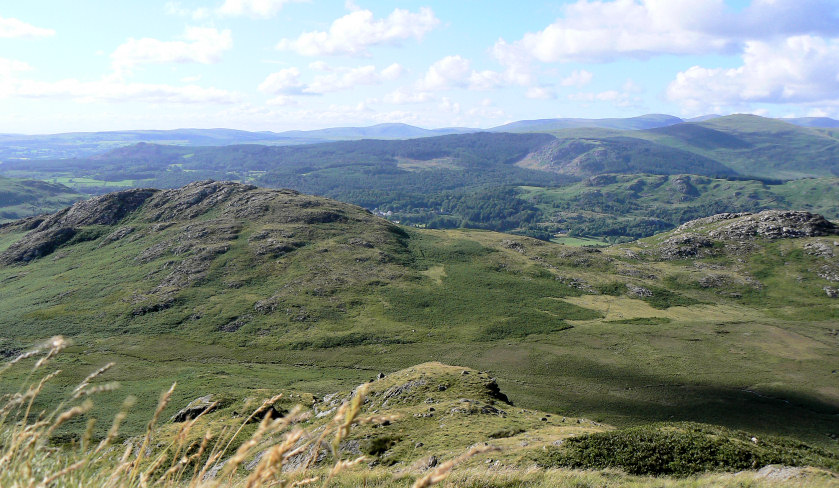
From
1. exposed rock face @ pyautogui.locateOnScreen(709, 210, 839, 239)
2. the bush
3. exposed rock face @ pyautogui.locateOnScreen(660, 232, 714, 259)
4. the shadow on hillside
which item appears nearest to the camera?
the bush

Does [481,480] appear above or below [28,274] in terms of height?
above

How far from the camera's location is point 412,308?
119250 millimetres

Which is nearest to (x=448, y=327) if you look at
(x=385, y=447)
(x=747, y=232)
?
(x=385, y=447)

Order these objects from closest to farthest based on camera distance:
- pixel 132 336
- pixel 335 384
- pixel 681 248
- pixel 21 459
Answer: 1. pixel 21 459
2. pixel 335 384
3. pixel 132 336
4. pixel 681 248

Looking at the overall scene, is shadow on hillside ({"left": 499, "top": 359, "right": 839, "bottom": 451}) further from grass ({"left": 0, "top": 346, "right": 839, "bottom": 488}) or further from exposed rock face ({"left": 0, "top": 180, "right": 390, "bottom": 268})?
exposed rock face ({"left": 0, "top": 180, "right": 390, "bottom": 268})

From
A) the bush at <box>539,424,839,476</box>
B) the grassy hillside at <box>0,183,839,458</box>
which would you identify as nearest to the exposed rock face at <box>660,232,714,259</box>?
the grassy hillside at <box>0,183,839,458</box>

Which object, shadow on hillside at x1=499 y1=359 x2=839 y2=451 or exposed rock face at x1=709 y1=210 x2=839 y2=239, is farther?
exposed rock face at x1=709 y1=210 x2=839 y2=239

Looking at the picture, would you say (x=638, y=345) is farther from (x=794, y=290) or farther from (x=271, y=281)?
(x=271, y=281)

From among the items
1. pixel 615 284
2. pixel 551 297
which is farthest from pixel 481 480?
pixel 615 284

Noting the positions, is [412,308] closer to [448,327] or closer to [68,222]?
[448,327]

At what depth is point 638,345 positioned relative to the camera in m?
93.7

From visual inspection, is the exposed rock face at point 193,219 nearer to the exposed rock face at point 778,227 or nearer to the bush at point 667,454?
the exposed rock face at point 778,227

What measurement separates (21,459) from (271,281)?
5220 inches

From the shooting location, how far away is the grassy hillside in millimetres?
74875
